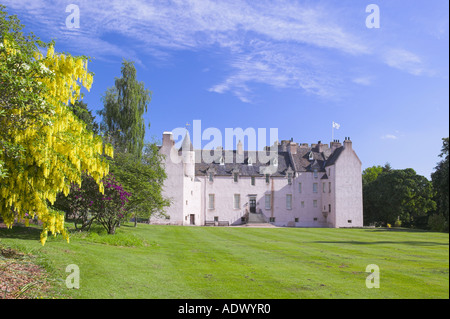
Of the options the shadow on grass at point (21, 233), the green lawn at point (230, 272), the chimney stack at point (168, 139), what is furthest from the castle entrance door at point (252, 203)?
the shadow on grass at point (21, 233)

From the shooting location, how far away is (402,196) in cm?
6669

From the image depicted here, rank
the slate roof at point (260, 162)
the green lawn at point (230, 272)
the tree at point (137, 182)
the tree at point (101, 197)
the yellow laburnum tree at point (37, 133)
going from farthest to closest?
1. the slate roof at point (260, 162)
2. the tree at point (137, 182)
3. the tree at point (101, 197)
4. the green lawn at point (230, 272)
5. the yellow laburnum tree at point (37, 133)

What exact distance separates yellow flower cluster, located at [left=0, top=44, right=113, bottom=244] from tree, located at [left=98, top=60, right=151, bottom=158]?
3117cm

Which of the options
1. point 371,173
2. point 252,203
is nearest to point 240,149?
point 252,203

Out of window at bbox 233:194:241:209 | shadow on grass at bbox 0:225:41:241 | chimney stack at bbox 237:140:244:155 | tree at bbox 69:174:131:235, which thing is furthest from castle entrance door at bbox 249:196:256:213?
shadow on grass at bbox 0:225:41:241

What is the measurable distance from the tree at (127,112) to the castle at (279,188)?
18.0m

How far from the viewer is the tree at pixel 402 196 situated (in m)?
67.2

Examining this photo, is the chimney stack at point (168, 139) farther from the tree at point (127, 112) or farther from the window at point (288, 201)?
the window at point (288, 201)

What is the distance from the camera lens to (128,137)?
1732 inches

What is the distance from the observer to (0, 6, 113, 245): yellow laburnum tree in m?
10.9

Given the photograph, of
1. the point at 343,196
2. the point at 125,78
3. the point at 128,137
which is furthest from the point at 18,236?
the point at 343,196

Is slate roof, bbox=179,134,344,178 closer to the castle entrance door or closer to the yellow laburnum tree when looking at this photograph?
the castle entrance door
